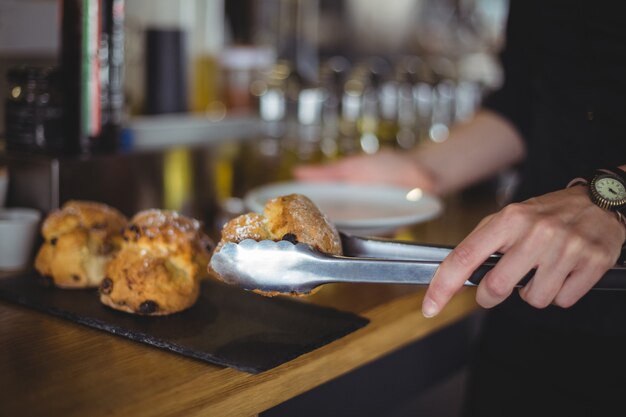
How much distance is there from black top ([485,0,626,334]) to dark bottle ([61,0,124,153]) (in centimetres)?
73

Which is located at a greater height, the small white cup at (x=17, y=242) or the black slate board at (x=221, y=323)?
the small white cup at (x=17, y=242)

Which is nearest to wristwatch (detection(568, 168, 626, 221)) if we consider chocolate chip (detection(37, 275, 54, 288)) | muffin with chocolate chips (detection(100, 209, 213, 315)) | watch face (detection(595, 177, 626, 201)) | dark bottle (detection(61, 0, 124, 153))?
watch face (detection(595, 177, 626, 201))

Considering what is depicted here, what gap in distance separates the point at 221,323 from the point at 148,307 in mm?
88

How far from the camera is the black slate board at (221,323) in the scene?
0.84 metres

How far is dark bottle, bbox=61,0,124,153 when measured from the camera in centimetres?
125

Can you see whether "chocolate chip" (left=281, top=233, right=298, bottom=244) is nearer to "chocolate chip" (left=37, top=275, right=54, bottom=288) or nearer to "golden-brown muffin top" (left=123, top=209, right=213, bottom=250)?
"golden-brown muffin top" (left=123, top=209, right=213, bottom=250)

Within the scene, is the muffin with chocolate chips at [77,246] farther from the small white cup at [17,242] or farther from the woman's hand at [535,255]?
the woman's hand at [535,255]

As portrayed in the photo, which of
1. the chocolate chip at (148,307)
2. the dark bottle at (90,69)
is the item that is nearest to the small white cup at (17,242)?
the dark bottle at (90,69)

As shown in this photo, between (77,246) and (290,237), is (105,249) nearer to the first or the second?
(77,246)

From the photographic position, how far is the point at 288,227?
86 cm

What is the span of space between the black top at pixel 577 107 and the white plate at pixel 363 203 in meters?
0.20

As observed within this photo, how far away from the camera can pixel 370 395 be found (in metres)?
1.15

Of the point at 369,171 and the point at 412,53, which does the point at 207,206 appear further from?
the point at 412,53

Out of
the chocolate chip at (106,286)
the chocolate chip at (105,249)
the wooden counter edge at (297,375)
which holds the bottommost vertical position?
the wooden counter edge at (297,375)
